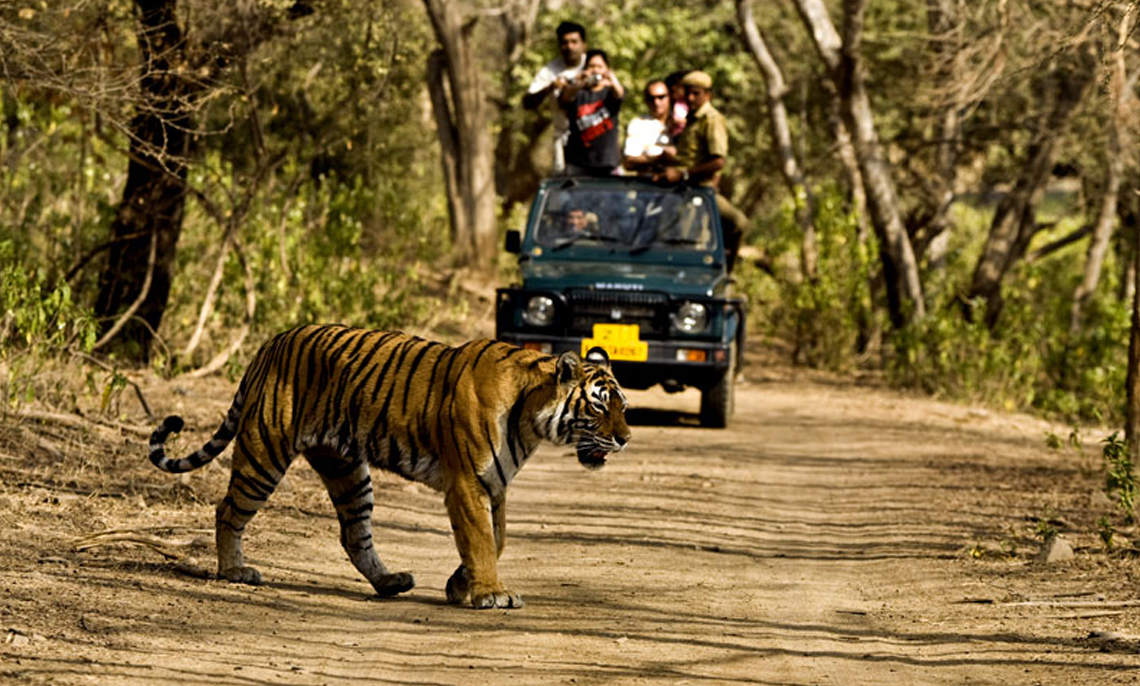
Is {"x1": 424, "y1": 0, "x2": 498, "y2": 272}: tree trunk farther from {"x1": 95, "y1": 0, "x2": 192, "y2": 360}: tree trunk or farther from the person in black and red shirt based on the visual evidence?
{"x1": 95, "y1": 0, "x2": 192, "y2": 360}: tree trunk

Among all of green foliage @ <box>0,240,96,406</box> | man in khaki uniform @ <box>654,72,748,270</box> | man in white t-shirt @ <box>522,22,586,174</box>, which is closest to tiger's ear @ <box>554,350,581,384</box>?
green foliage @ <box>0,240,96,406</box>

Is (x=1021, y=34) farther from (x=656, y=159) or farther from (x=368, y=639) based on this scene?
(x=368, y=639)

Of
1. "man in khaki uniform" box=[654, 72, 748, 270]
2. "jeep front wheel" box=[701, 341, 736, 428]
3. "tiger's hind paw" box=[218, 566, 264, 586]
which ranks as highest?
"man in khaki uniform" box=[654, 72, 748, 270]

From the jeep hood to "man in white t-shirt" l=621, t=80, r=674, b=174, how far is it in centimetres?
162

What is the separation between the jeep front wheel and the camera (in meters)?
14.5

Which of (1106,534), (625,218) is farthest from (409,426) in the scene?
(625,218)

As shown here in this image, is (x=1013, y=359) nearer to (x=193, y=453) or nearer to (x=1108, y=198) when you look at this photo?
(x=1108, y=198)

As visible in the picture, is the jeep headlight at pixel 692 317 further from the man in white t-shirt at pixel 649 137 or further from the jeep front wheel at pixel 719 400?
the man in white t-shirt at pixel 649 137

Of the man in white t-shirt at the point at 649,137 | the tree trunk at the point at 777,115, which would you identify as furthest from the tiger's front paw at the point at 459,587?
the tree trunk at the point at 777,115

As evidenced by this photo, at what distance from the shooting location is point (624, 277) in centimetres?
1424

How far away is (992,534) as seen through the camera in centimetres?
1000

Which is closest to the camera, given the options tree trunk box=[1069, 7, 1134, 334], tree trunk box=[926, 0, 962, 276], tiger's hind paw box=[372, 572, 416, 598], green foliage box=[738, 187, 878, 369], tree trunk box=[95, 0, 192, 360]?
tiger's hind paw box=[372, 572, 416, 598]

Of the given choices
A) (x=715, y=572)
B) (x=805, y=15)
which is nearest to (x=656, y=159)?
(x=805, y=15)

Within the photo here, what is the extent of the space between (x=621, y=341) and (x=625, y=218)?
52.0 inches
